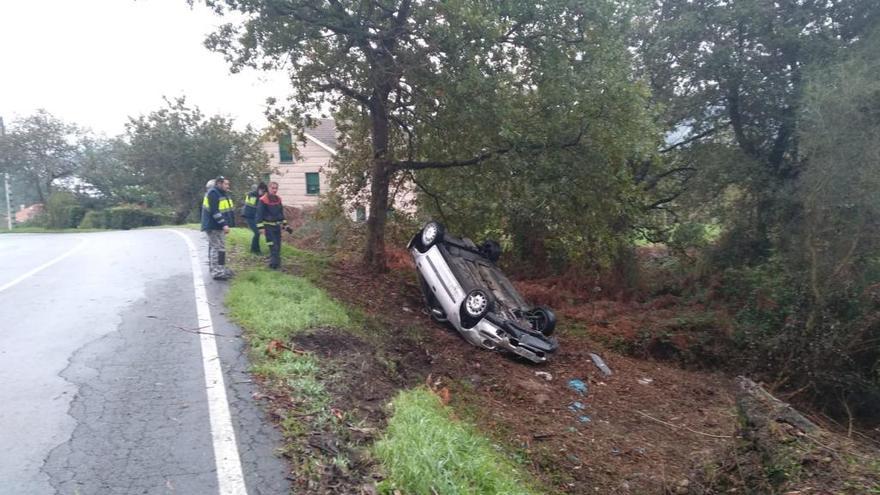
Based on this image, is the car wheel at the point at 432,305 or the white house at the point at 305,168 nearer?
the car wheel at the point at 432,305

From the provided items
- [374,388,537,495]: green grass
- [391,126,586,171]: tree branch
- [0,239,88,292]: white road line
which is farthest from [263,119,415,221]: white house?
[374,388,537,495]: green grass

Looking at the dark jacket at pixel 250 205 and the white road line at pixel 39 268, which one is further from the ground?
the dark jacket at pixel 250 205

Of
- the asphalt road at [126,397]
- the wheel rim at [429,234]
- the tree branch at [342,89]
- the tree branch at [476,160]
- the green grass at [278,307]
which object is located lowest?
the asphalt road at [126,397]

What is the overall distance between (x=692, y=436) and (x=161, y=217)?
29588 millimetres

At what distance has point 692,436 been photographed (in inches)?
275

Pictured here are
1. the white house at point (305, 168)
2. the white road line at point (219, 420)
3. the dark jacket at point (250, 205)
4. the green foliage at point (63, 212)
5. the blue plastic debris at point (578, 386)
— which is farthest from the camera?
the white house at point (305, 168)

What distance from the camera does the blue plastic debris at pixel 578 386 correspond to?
794cm

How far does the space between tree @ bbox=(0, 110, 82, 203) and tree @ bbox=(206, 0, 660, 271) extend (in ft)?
106

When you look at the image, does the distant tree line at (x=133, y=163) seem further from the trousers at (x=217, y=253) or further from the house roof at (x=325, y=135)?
the trousers at (x=217, y=253)

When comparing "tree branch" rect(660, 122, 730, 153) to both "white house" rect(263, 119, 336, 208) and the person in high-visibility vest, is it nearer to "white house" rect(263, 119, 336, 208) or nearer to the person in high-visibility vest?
the person in high-visibility vest

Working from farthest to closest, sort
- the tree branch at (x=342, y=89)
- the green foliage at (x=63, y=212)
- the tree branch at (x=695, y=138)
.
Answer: the green foliage at (x=63, y=212)
the tree branch at (x=695, y=138)
the tree branch at (x=342, y=89)

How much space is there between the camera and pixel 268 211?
33.2 feet

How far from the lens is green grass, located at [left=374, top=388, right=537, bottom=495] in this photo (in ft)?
12.5

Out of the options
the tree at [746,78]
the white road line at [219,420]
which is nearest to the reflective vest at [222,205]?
the white road line at [219,420]
